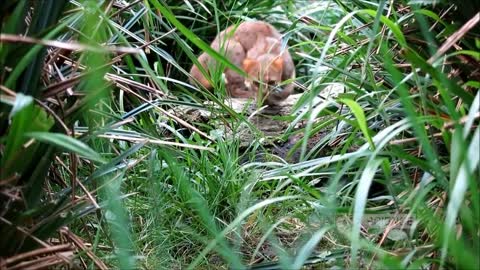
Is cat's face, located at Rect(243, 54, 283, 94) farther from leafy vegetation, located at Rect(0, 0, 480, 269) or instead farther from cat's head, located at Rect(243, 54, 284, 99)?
leafy vegetation, located at Rect(0, 0, 480, 269)

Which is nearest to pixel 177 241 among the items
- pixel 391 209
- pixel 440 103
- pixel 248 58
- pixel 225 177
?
pixel 225 177

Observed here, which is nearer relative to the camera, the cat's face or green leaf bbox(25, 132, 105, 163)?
green leaf bbox(25, 132, 105, 163)

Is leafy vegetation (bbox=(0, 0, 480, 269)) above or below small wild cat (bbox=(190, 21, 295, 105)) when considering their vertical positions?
above

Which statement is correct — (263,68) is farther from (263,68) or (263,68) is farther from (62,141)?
(62,141)

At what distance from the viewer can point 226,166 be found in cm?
201

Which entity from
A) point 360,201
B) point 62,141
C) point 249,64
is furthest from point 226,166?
point 249,64

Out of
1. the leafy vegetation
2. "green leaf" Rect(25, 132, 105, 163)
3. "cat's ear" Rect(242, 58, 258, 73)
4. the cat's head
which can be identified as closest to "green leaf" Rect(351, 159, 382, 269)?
the leafy vegetation

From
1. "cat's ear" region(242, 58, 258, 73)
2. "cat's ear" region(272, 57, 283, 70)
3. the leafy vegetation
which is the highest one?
the leafy vegetation

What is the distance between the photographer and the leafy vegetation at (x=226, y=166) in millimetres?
1180

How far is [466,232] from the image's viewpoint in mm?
1334

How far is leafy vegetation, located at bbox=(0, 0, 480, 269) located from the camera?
3.87 ft

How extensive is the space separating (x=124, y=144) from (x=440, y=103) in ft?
3.09

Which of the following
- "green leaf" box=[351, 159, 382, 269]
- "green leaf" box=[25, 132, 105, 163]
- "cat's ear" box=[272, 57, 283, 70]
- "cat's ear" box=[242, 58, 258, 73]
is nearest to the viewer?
"green leaf" box=[25, 132, 105, 163]

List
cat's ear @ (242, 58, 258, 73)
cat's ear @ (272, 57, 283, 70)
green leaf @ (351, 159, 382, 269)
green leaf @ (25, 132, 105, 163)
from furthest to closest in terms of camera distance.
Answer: cat's ear @ (242, 58, 258, 73) → cat's ear @ (272, 57, 283, 70) → green leaf @ (351, 159, 382, 269) → green leaf @ (25, 132, 105, 163)
